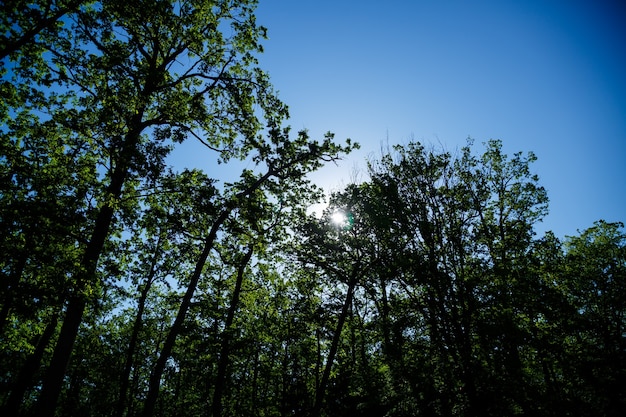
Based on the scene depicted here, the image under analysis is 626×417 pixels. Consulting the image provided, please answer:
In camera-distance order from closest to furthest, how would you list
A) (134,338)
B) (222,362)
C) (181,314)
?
(181,314), (222,362), (134,338)

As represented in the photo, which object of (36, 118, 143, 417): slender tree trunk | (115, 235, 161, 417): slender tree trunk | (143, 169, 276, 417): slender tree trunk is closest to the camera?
(36, 118, 143, 417): slender tree trunk

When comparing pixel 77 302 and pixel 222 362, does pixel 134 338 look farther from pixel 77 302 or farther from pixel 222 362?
pixel 77 302

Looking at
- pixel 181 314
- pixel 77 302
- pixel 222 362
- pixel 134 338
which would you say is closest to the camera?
pixel 77 302

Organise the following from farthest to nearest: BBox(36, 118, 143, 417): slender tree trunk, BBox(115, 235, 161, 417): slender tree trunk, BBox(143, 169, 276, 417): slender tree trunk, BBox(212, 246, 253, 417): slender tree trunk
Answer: BBox(115, 235, 161, 417): slender tree trunk < BBox(212, 246, 253, 417): slender tree trunk < BBox(143, 169, 276, 417): slender tree trunk < BBox(36, 118, 143, 417): slender tree trunk

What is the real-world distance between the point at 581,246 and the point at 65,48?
37079 mm

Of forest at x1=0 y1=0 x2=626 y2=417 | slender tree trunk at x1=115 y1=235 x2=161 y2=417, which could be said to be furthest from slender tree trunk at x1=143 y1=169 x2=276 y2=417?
slender tree trunk at x1=115 y1=235 x2=161 y2=417

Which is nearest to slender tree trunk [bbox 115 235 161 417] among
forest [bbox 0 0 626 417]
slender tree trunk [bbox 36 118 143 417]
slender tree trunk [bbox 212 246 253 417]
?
forest [bbox 0 0 626 417]

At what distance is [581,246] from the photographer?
2583 centimetres

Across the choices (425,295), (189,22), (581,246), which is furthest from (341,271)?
(581,246)

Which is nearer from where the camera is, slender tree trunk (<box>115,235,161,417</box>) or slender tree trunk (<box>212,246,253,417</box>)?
slender tree trunk (<box>212,246,253,417</box>)

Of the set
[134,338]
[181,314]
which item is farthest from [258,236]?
[134,338]

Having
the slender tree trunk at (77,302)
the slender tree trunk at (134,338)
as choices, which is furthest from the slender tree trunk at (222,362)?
the slender tree trunk at (77,302)

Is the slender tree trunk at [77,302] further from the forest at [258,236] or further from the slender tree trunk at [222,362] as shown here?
the slender tree trunk at [222,362]

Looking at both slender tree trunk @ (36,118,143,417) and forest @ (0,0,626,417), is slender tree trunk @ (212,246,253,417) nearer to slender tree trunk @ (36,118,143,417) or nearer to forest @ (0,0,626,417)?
forest @ (0,0,626,417)
